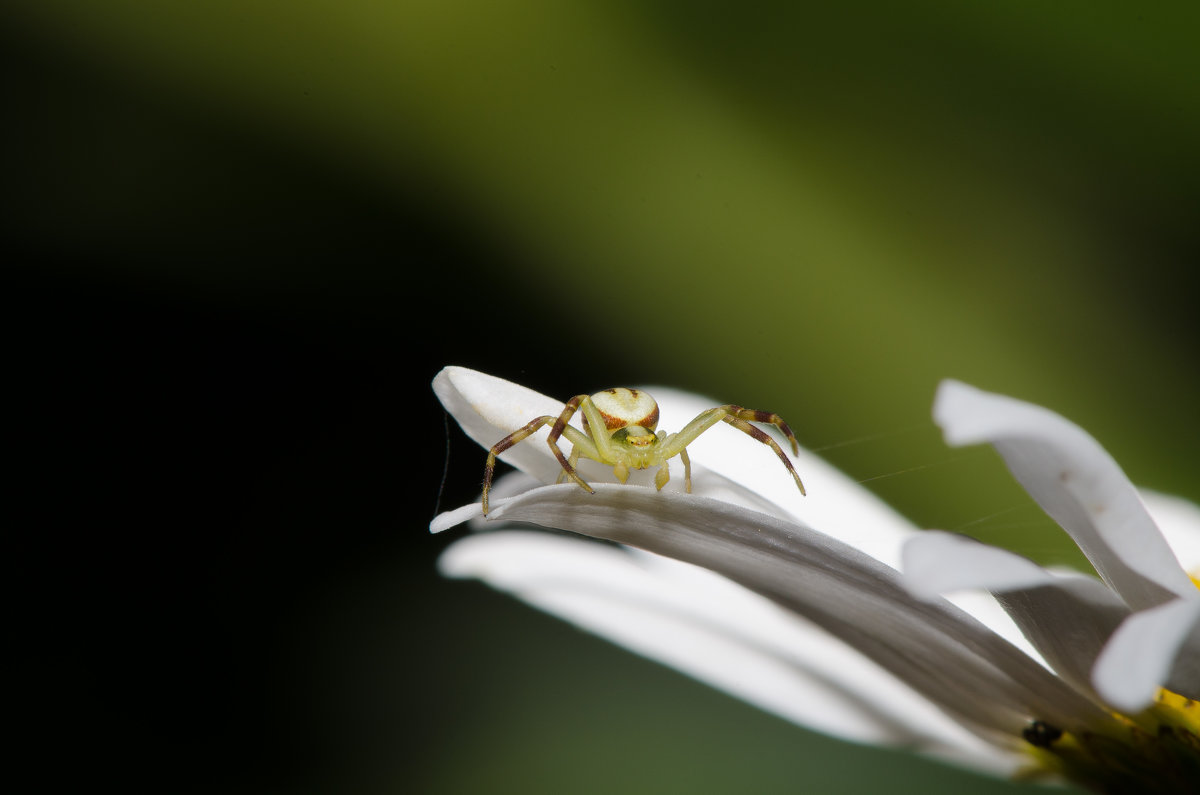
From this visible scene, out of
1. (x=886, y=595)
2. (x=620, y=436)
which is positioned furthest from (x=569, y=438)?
(x=886, y=595)

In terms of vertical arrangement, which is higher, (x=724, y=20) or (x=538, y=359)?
(x=724, y=20)

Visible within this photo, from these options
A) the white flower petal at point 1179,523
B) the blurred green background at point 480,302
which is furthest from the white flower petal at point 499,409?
the white flower petal at point 1179,523

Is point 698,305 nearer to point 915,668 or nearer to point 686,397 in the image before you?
point 686,397

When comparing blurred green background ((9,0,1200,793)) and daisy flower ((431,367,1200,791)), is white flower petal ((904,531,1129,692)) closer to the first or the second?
daisy flower ((431,367,1200,791))

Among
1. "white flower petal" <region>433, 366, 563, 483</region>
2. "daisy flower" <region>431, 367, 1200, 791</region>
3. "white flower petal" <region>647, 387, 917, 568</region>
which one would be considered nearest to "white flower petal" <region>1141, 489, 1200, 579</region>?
"daisy flower" <region>431, 367, 1200, 791</region>

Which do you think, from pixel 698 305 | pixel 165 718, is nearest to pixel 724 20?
pixel 698 305

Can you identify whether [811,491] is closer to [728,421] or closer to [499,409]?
[728,421]

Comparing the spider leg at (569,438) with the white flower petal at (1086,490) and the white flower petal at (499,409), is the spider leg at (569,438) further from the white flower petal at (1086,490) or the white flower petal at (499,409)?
the white flower petal at (1086,490)
